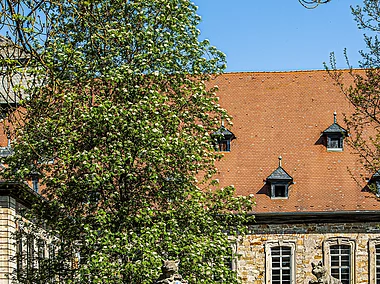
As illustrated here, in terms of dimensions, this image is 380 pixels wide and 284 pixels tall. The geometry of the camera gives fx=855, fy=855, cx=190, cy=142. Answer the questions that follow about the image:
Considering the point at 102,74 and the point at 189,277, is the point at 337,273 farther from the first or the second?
the point at 102,74

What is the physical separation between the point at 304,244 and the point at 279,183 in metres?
1.97

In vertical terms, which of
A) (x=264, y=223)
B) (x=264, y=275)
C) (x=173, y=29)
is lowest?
(x=264, y=275)

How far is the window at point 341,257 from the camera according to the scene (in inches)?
985

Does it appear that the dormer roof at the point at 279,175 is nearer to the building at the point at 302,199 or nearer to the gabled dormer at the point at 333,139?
the building at the point at 302,199

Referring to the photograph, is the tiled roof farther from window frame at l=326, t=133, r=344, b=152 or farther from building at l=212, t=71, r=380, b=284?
window frame at l=326, t=133, r=344, b=152

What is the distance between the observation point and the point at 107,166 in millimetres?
17375

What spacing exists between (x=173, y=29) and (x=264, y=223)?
908cm

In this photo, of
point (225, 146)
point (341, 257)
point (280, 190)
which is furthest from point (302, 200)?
Answer: point (225, 146)

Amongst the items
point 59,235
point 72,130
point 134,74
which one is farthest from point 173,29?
point 59,235

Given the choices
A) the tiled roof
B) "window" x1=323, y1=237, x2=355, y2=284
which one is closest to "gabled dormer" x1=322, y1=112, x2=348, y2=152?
the tiled roof

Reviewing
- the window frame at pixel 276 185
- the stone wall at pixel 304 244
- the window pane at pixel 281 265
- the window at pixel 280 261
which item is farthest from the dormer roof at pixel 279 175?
the window pane at pixel 281 265

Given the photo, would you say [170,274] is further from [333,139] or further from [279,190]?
[333,139]

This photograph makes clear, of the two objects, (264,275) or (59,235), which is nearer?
(59,235)

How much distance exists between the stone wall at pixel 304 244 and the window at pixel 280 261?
0.08 metres
